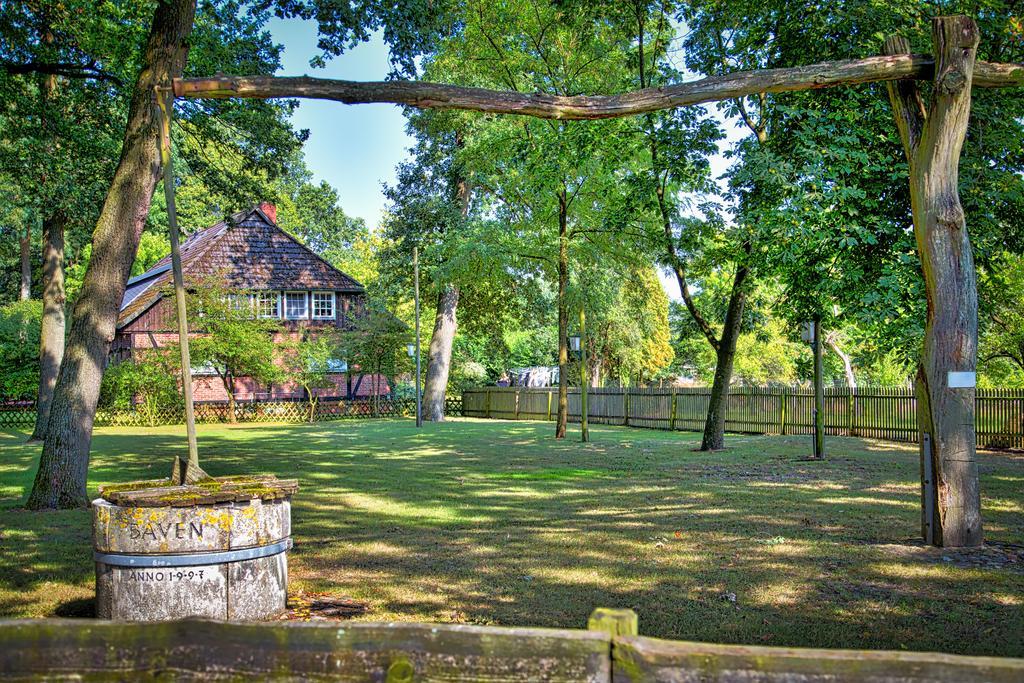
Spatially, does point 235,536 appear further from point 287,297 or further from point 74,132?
point 287,297

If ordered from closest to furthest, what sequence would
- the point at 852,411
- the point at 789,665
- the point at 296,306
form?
the point at 789,665 → the point at 852,411 → the point at 296,306

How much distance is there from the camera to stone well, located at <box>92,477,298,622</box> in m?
5.38

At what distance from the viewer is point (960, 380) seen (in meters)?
7.88

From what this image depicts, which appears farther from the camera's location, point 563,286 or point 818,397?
point 563,286

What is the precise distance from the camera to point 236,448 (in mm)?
23094

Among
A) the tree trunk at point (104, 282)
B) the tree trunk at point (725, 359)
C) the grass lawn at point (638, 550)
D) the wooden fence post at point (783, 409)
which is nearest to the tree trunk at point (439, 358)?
the wooden fence post at point (783, 409)

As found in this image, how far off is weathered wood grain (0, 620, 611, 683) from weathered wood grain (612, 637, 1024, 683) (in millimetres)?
112

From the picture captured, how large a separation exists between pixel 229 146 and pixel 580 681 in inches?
708

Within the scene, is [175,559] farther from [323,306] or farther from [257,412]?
[323,306]

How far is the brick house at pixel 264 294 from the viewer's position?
43812 millimetres

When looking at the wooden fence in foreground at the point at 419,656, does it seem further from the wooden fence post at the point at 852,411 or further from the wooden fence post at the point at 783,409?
the wooden fence post at the point at 783,409

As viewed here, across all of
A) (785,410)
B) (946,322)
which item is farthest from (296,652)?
(785,410)

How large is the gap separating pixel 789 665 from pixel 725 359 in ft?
62.4

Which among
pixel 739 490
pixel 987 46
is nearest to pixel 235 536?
pixel 739 490
